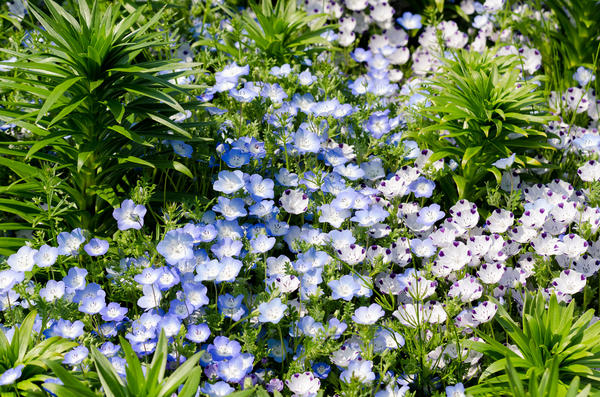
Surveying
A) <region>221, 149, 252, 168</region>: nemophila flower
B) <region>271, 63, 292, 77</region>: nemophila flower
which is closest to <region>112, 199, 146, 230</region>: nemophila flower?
<region>221, 149, 252, 168</region>: nemophila flower

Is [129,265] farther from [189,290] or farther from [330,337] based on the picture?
[330,337]

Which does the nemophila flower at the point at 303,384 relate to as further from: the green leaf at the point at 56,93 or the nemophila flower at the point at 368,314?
the green leaf at the point at 56,93

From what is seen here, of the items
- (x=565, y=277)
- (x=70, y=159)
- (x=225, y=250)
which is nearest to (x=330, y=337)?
(x=225, y=250)

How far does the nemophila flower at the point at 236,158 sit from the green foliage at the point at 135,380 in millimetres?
1214

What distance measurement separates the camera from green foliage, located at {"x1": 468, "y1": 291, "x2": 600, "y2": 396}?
2.44m

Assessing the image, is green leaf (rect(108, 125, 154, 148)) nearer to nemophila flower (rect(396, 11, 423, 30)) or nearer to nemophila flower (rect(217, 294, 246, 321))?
nemophila flower (rect(217, 294, 246, 321))

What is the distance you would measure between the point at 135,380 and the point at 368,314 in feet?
3.33

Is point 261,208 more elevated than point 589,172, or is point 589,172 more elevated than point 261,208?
point 589,172

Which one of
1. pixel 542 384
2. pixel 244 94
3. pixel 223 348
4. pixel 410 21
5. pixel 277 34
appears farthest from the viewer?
pixel 410 21

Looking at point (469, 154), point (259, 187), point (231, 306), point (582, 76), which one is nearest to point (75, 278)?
point (231, 306)

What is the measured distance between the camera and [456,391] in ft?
8.28

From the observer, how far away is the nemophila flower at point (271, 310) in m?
2.57

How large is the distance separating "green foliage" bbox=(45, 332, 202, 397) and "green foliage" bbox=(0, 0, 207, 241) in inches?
38.1

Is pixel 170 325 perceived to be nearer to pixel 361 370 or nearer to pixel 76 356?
pixel 76 356
